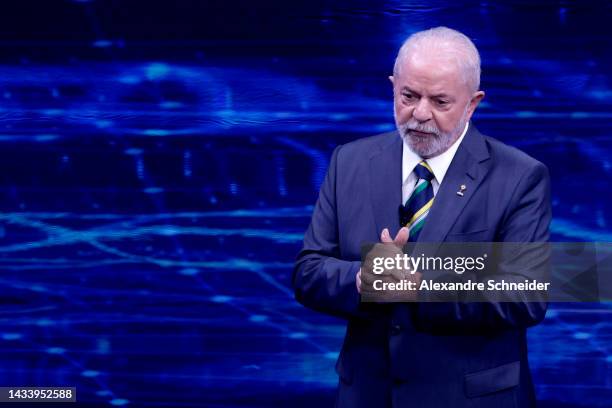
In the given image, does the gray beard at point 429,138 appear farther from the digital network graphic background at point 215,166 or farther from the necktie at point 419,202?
the digital network graphic background at point 215,166

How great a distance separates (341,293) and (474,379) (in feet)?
1.22

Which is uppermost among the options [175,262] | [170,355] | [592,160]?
[592,160]

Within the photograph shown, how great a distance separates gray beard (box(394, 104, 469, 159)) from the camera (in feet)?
7.78

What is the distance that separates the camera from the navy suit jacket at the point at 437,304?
90.7 inches

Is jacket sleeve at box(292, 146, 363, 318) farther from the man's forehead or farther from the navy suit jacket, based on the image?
the man's forehead

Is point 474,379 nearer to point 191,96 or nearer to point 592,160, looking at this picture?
point 592,160

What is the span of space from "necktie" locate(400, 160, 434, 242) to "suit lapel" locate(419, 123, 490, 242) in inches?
Answer: 1.2

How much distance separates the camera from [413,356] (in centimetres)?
236

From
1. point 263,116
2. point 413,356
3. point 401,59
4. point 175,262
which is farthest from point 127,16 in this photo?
point 413,356

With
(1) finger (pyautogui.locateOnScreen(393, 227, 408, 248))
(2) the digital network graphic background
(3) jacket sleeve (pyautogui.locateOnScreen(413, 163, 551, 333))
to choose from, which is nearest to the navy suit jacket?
(3) jacket sleeve (pyautogui.locateOnScreen(413, 163, 551, 333))

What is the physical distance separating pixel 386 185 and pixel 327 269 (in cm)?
26

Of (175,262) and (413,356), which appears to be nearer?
(413,356)

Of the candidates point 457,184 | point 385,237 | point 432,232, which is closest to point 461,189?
point 457,184

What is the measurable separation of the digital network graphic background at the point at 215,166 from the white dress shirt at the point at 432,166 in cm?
122
